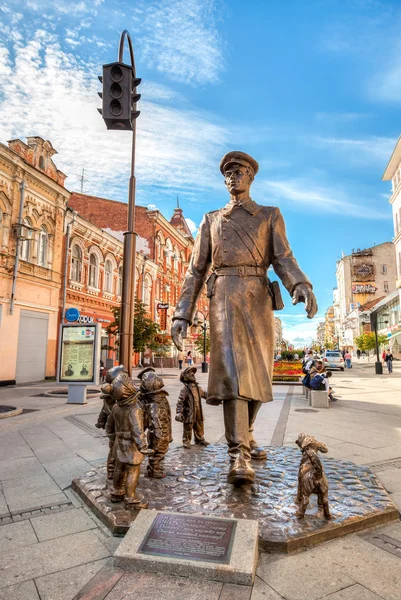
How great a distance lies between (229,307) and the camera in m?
3.39

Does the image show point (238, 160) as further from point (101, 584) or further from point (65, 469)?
point (65, 469)

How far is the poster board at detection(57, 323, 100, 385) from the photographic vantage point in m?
11.0

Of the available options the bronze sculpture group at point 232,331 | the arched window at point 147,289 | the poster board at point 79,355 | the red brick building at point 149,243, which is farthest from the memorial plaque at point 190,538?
the arched window at point 147,289

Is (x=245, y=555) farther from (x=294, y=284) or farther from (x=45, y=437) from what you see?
(x=45, y=437)

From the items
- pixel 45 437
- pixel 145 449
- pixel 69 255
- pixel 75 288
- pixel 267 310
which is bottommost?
pixel 45 437

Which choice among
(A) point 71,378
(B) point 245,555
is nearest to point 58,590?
(B) point 245,555

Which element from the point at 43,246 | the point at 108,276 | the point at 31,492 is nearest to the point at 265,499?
the point at 31,492

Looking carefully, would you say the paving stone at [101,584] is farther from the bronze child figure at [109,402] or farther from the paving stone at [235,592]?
the bronze child figure at [109,402]

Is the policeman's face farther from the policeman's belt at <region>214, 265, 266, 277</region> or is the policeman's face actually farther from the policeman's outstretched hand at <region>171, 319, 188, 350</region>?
the policeman's outstretched hand at <region>171, 319, 188, 350</region>

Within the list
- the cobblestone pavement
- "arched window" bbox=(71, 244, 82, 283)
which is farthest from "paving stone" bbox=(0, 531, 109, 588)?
"arched window" bbox=(71, 244, 82, 283)

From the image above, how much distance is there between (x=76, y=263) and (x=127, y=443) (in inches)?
823

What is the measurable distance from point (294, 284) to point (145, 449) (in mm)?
1759

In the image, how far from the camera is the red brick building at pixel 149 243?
31.5 meters

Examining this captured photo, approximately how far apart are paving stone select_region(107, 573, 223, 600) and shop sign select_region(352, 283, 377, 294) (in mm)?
77121
